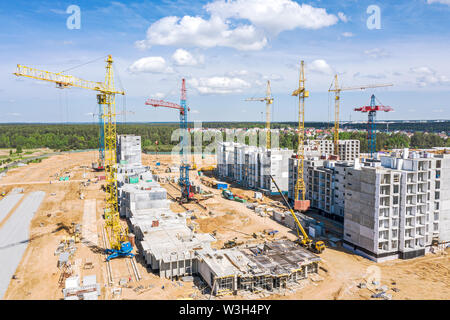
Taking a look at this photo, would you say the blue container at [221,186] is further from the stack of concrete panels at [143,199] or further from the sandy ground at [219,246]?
the stack of concrete panels at [143,199]

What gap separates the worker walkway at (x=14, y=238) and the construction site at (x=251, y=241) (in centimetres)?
18

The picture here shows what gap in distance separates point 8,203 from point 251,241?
2041 inches

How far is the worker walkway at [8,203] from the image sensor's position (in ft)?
185

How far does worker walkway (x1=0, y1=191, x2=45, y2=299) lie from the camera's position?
110 feet

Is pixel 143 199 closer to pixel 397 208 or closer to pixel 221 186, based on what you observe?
pixel 221 186

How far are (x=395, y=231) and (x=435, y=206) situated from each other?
720cm

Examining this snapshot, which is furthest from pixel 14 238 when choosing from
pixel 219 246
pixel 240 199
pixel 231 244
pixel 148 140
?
pixel 148 140

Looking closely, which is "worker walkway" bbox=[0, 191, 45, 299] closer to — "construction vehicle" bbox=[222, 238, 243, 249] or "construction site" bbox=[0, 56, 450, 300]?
"construction site" bbox=[0, 56, 450, 300]

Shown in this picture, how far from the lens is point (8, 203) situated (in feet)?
210

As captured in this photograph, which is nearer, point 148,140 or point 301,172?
point 301,172

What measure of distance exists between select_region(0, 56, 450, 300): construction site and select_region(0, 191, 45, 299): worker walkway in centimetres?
18

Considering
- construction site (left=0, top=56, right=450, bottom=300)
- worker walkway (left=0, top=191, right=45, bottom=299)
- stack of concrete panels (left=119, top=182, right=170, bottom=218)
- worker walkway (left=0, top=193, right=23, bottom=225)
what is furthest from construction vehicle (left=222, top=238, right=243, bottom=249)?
worker walkway (left=0, top=193, right=23, bottom=225)

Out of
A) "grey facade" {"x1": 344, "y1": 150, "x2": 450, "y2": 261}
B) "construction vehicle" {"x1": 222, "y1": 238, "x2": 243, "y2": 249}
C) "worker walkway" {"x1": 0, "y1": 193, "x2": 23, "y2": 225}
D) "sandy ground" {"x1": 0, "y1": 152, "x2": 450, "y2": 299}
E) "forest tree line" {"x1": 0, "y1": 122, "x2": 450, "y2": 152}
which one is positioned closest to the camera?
"sandy ground" {"x1": 0, "y1": 152, "x2": 450, "y2": 299}
